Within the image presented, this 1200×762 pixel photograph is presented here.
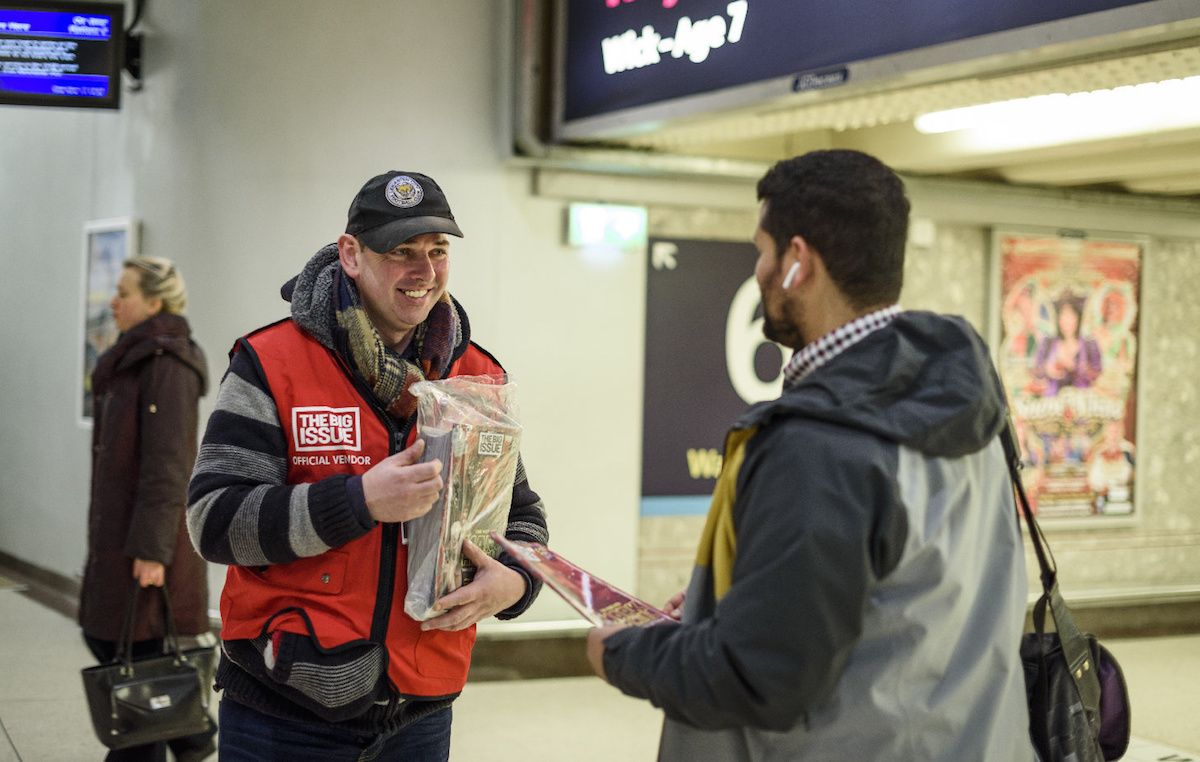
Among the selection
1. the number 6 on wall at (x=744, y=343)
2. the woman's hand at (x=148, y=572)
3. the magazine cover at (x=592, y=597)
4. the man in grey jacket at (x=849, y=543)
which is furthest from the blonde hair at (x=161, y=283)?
the man in grey jacket at (x=849, y=543)

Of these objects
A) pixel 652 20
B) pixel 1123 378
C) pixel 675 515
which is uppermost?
pixel 652 20

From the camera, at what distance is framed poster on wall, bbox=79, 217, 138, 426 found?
288 inches

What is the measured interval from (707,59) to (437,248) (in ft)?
8.88

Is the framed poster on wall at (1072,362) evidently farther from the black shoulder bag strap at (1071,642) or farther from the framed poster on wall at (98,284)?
the black shoulder bag strap at (1071,642)

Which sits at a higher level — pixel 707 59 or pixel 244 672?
pixel 707 59

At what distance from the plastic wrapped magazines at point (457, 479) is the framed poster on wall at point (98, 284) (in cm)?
→ 549

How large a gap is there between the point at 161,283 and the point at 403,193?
2601mm

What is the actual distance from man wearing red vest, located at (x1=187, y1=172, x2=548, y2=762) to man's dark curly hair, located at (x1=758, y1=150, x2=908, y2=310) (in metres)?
0.70

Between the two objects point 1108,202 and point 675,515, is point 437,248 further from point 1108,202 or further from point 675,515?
point 1108,202

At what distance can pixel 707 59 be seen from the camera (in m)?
4.70

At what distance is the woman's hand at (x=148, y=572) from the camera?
4.11m

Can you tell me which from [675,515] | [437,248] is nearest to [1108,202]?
[675,515]

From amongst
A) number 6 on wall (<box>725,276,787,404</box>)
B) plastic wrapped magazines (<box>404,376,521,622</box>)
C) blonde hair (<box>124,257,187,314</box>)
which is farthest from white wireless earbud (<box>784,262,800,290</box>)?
number 6 on wall (<box>725,276,787,404</box>)

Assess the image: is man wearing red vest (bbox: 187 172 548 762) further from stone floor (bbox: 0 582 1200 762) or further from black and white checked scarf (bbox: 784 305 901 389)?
stone floor (bbox: 0 582 1200 762)
